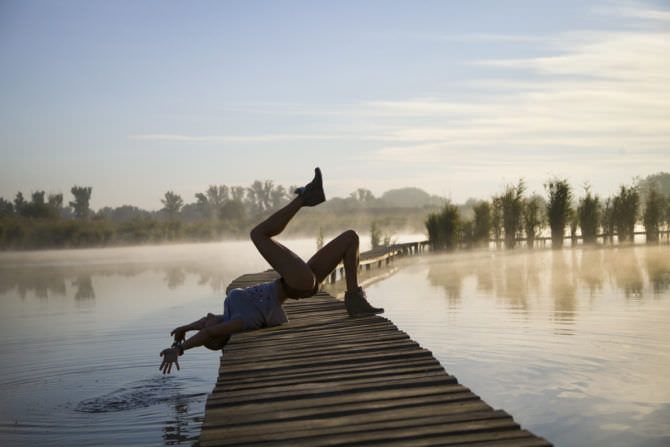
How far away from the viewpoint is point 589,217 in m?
24.3

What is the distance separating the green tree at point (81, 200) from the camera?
6775cm

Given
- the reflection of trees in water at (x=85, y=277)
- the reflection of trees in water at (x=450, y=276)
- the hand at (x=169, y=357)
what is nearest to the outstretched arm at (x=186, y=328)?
the hand at (x=169, y=357)

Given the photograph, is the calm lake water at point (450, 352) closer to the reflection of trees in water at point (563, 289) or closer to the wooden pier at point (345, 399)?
the reflection of trees in water at point (563, 289)

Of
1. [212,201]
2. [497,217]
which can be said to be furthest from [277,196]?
[497,217]

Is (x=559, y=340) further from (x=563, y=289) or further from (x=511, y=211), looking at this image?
(x=511, y=211)

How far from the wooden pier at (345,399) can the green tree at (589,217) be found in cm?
2039

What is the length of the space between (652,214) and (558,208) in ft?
13.7

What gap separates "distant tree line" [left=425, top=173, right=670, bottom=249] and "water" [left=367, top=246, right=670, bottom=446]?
770cm

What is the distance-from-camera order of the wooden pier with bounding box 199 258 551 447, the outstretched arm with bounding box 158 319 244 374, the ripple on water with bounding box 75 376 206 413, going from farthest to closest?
the ripple on water with bounding box 75 376 206 413 → the outstretched arm with bounding box 158 319 244 374 → the wooden pier with bounding box 199 258 551 447

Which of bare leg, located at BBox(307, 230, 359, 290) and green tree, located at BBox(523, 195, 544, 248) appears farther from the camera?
green tree, located at BBox(523, 195, 544, 248)

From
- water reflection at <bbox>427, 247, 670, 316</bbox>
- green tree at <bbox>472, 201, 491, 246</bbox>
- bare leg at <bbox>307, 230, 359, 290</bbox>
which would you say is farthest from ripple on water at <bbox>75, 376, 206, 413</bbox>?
green tree at <bbox>472, 201, 491, 246</bbox>

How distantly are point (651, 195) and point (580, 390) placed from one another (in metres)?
21.7

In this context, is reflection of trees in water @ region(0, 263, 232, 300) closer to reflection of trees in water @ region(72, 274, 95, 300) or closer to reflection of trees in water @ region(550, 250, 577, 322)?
reflection of trees in water @ region(72, 274, 95, 300)

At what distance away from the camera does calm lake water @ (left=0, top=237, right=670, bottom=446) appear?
4.98m
